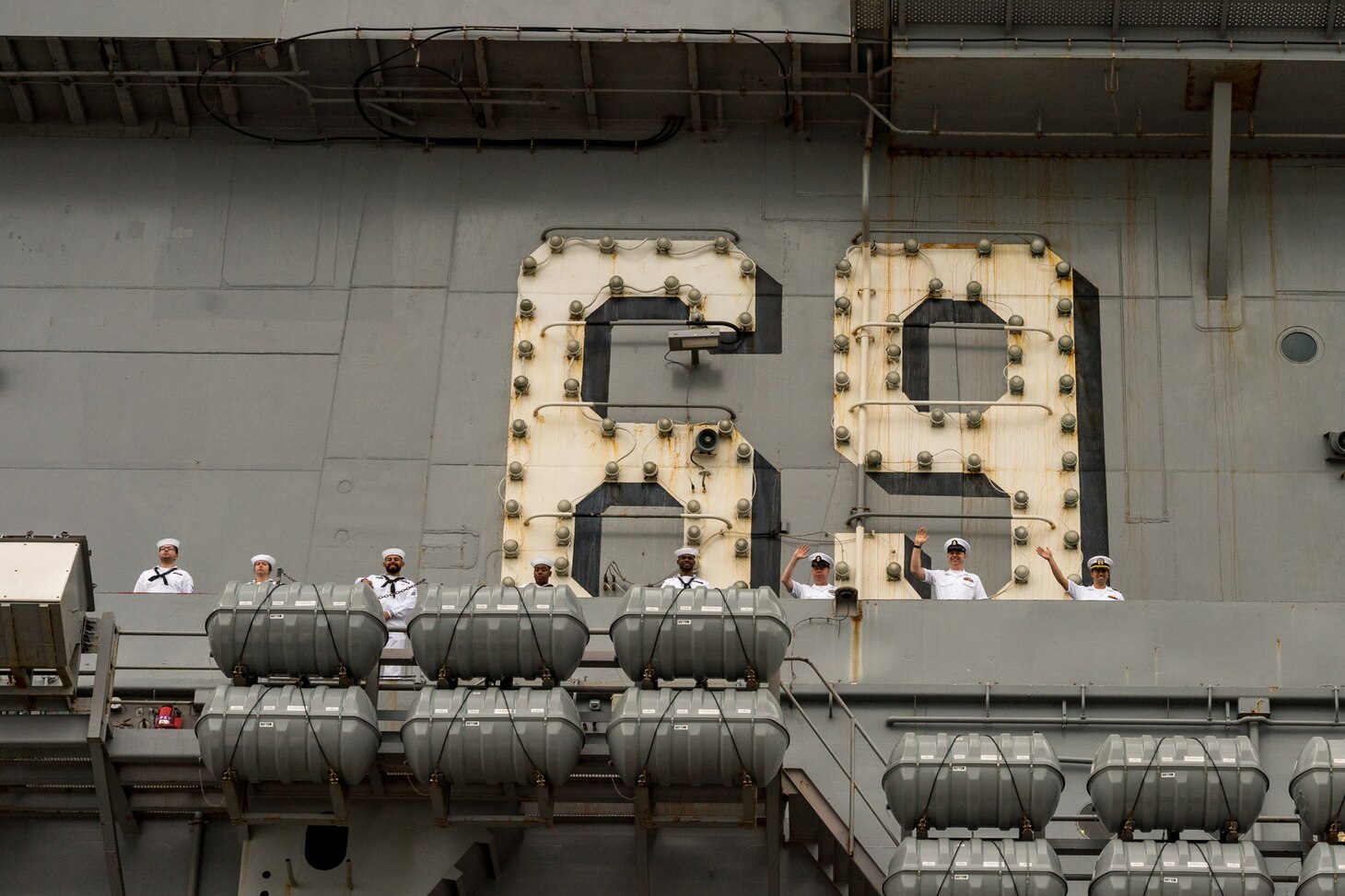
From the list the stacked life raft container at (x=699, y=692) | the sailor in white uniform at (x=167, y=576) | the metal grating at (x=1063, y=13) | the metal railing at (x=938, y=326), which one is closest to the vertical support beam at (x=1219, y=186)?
the metal grating at (x=1063, y=13)

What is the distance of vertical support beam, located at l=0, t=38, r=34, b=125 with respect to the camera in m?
15.4

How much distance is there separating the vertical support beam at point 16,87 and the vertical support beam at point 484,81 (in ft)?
11.3

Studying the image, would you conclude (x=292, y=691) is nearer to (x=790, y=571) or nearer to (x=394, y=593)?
(x=394, y=593)

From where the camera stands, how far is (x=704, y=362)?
15.0m

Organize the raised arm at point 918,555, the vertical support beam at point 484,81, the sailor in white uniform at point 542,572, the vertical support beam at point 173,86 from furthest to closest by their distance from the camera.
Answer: the vertical support beam at point 173,86
the vertical support beam at point 484,81
the raised arm at point 918,555
the sailor in white uniform at point 542,572

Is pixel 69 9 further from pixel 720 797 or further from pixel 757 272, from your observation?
pixel 720 797

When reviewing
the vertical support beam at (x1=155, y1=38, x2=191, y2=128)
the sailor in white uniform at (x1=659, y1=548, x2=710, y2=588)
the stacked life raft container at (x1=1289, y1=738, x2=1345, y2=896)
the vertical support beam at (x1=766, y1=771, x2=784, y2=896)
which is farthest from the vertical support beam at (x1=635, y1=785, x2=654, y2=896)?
the vertical support beam at (x1=155, y1=38, x2=191, y2=128)

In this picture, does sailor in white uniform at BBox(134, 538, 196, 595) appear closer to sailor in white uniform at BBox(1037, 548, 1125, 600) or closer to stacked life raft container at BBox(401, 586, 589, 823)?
stacked life raft container at BBox(401, 586, 589, 823)

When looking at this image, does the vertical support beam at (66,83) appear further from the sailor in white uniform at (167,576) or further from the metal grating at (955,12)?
the metal grating at (955,12)

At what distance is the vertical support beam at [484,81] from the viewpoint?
15094 mm

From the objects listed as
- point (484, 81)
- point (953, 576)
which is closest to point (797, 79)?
point (484, 81)

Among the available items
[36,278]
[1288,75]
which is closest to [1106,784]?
[1288,75]

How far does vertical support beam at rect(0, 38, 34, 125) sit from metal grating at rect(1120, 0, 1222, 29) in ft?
26.4

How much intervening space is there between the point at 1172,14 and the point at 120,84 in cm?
767
